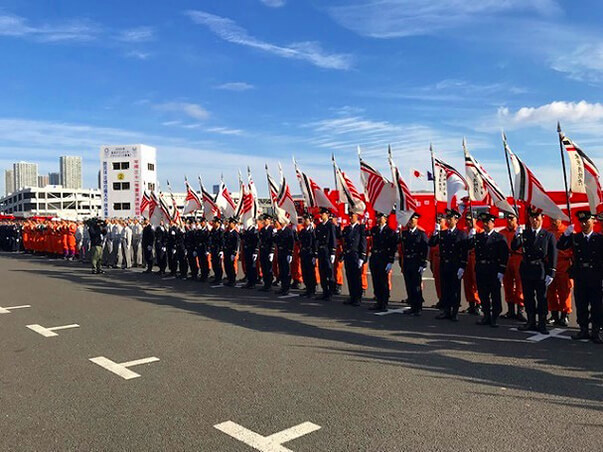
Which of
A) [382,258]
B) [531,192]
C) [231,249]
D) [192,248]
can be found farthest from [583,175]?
[192,248]

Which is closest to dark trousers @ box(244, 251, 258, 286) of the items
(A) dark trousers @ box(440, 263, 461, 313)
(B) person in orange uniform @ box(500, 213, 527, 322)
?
(A) dark trousers @ box(440, 263, 461, 313)

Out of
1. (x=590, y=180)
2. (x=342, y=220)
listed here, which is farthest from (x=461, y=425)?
(x=342, y=220)

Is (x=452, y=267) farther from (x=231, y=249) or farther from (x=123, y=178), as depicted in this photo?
(x=123, y=178)

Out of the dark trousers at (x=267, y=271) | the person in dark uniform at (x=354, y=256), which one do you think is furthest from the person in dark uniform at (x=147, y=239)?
the person in dark uniform at (x=354, y=256)

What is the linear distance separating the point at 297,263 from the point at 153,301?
3886 mm

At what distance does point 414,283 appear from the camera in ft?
29.3

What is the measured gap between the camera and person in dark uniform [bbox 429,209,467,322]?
27.6ft

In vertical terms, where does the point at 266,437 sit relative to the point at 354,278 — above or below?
below

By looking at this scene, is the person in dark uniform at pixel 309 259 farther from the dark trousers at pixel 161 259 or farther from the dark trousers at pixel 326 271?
the dark trousers at pixel 161 259

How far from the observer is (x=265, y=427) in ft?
13.1

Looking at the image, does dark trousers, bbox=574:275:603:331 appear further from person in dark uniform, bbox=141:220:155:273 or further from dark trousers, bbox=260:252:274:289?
person in dark uniform, bbox=141:220:155:273

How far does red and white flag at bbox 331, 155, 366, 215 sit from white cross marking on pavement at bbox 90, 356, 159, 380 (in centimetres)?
740

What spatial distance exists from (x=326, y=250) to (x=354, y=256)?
0.87 m

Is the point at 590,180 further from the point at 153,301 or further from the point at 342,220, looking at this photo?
the point at 342,220
